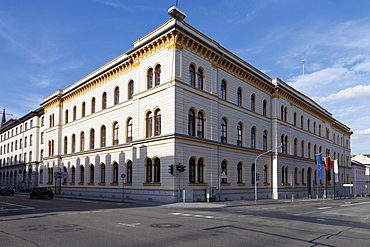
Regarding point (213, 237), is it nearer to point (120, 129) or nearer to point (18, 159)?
point (120, 129)

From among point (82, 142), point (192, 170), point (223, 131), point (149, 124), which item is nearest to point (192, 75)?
point (149, 124)

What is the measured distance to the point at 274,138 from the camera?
4441cm

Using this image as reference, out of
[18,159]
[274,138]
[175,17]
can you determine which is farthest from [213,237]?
[18,159]

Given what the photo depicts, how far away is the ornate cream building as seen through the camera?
3017 centimetres

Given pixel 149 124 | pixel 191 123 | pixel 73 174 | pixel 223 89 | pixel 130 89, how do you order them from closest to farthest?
pixel 191 123, pixel 149 124, pixel 223 89, pixel 130 89, pixel 73 174

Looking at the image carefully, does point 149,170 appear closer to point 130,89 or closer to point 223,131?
point 223,131

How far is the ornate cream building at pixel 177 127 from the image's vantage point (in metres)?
30.2

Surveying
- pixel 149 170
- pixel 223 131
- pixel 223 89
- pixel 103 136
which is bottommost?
pixel 149 170

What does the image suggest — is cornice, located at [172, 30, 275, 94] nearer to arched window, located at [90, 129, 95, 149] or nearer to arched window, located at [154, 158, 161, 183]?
arched window, located at [154, 158, 161, 183]

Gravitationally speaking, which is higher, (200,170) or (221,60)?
(221,60)

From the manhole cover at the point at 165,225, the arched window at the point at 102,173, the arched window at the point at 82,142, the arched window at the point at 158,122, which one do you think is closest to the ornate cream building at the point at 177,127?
the arched window at the point at 82,142

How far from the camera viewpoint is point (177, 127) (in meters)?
29.2

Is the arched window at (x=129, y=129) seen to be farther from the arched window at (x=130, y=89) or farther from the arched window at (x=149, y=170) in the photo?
the arched window at (x=149, y=170)

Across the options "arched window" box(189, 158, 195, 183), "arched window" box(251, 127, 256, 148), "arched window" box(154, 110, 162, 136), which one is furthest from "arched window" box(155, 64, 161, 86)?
"arched window" box(251, 127, 256, 148)
